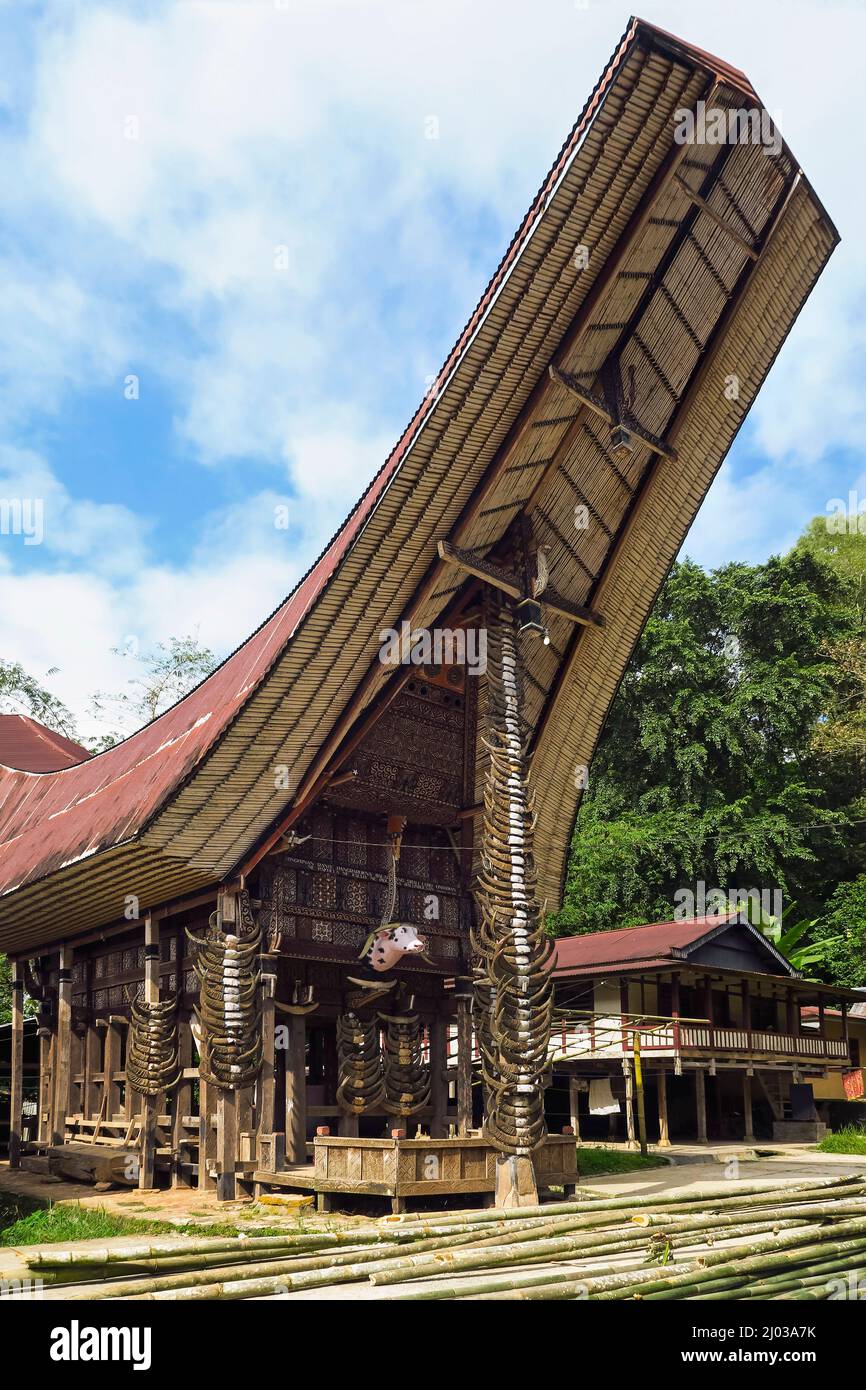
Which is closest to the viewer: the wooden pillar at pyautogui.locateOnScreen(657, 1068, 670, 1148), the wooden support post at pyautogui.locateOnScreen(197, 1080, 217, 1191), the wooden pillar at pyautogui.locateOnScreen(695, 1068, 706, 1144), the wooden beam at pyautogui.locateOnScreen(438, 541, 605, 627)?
the wooden beam at pyautogui.locateOnScreen(438, 541, 605, 627)

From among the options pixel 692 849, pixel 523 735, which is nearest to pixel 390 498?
pixel 523 735

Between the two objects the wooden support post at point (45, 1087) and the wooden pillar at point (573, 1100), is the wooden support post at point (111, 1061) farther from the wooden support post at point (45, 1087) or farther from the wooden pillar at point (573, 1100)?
the wooden pillar at point (573, 1100)

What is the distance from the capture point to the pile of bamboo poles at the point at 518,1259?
19.9 feet

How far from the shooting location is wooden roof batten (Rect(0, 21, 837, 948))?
11047 millimetres

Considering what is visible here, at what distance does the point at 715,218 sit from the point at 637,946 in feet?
56.4

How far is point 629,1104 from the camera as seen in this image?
81.1ft

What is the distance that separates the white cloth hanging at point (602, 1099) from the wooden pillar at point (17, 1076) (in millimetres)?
12125

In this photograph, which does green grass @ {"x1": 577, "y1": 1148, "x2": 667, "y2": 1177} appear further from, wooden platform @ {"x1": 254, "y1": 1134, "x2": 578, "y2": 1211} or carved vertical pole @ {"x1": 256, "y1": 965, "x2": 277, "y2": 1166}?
wooden platform @ {"x1": 254, "y1": 1134, "x2": 578, "y2": 1211}

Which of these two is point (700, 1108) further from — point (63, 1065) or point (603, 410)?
point (603, 410)

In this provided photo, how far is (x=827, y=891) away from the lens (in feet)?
133

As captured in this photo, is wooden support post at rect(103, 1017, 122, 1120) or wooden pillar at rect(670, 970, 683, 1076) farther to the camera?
wooden pillar at rect(670, 970, 683, 1076)

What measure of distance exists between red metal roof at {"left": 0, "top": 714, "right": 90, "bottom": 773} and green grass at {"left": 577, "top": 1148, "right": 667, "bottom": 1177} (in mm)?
12085

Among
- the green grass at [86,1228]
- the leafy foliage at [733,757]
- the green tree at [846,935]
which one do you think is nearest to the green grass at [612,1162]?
the green grass at [86,1228]

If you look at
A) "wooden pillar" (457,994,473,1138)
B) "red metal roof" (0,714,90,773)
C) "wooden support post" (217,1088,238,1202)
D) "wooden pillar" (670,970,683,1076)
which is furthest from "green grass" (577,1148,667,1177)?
"red metal roof" (0,714,90,773)
